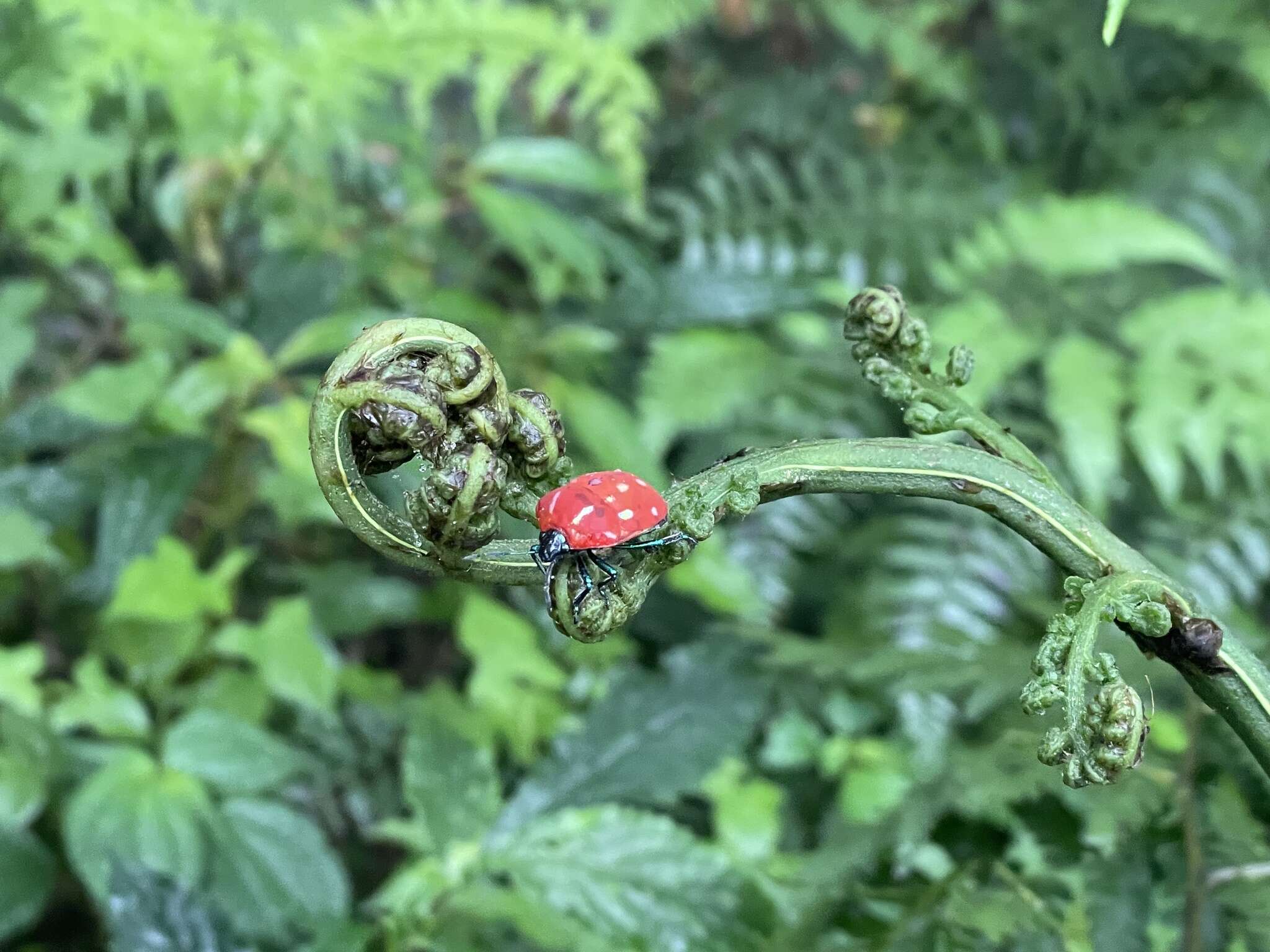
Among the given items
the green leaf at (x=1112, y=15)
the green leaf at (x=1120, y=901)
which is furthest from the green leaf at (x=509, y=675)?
the green leaf at (x=1112, y=15)

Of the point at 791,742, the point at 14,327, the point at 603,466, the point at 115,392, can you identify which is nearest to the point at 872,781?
the point at 791,742

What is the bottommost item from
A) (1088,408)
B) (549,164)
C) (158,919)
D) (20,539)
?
(158,919)

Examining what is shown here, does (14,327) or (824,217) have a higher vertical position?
(824,217)

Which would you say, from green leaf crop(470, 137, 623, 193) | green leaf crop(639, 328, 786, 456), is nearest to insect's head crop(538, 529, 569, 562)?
green leaf crop(639, 328, 786, 456)

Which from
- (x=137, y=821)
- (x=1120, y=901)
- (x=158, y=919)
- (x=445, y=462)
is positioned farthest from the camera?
(x=137, y=821)

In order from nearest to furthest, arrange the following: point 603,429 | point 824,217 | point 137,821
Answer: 1. point 137,821
2. point 603,429
3. point 824,217

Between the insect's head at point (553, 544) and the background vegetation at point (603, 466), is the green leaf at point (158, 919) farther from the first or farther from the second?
the insect's head at point (553, 544)

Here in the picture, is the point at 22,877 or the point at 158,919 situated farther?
the point at 22,877

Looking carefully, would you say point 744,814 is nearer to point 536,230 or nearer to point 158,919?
point 158,919
